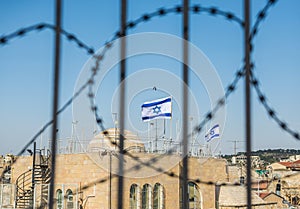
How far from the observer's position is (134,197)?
55.1ft

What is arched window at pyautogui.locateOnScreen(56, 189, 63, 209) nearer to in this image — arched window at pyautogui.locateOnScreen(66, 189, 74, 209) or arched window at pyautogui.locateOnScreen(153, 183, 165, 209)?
arched window at pyautogui.locateOnScreen(66, 189, 74, 209)

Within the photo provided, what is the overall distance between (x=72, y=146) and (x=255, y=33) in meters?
14.7

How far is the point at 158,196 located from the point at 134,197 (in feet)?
3.29

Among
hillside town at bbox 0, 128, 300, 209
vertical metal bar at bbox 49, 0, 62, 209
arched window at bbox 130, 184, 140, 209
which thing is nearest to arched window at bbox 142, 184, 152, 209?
hillside town at bbox 0, 128, 300, 209

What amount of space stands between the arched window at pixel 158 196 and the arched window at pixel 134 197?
70 centimetres

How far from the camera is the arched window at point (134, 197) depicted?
1659 cm

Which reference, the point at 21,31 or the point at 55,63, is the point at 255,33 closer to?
the point at 55,63

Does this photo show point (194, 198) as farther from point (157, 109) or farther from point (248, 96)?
point (248, 96)

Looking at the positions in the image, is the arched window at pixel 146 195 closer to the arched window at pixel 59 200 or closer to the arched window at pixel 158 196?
the arched window at pixel 158 196

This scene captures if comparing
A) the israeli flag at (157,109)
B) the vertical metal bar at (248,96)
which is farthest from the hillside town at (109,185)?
the vertical metal bar at (248,96)

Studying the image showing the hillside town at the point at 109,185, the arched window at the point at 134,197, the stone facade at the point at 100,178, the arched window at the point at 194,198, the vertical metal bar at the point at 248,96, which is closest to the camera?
the vertical metal bar at the point at 248,96

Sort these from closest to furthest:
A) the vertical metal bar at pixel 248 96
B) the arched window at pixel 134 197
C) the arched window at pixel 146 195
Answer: the vertical metal bar at pixel 248 96, the arched window at pixel 134 197, the arched window at pixel 146 195

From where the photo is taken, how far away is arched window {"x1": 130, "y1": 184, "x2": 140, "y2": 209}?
16.6 meters

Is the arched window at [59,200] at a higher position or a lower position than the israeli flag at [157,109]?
lower
